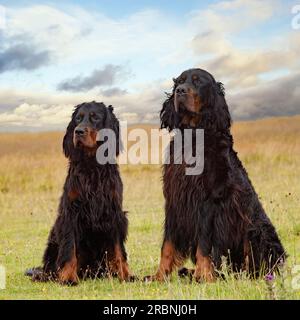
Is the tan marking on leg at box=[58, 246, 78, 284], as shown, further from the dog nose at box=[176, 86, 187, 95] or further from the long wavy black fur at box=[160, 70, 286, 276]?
the dog nose at box=[176, 86, 187, 95]

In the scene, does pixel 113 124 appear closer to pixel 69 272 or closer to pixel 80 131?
pixel 80 131

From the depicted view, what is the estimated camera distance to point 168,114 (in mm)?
6520

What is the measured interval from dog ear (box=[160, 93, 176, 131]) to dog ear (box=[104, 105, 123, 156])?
0.46m

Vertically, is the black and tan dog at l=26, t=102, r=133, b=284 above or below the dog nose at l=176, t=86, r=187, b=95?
below

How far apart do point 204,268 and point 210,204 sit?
577 mm

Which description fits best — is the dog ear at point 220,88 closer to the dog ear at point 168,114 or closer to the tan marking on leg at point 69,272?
the dog ear at point 168,114

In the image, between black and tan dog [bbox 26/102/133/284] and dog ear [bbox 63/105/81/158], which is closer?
black and tan dog [bbox 26/102/133/284]

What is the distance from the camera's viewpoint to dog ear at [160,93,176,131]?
6.45 m

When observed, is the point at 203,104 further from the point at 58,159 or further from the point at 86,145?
the point at 58,159

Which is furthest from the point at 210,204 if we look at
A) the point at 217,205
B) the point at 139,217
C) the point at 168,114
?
the point at 139,217

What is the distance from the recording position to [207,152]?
244 inches

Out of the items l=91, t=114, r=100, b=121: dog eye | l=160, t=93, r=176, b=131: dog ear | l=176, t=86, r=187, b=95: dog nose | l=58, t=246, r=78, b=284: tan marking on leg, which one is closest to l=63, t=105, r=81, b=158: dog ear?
l=91, t=114, r=100, b=121: dog eye
